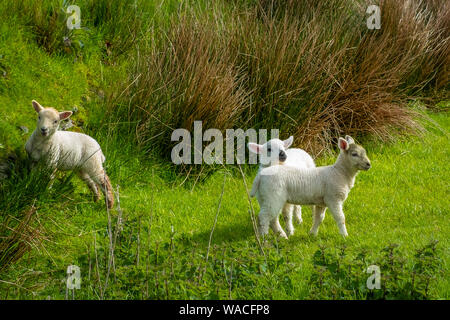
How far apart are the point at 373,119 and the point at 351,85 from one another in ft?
1.90

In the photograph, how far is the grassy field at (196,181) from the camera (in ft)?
15.7

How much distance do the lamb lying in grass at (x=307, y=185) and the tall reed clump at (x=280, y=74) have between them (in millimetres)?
1958

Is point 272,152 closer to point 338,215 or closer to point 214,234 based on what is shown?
point 338,215

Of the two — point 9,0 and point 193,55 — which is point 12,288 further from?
point 9,0

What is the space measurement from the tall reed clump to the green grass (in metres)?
0.49

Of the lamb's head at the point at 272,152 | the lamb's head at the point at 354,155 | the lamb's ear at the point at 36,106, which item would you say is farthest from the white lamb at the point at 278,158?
the lamb's ear at the point at 36,106

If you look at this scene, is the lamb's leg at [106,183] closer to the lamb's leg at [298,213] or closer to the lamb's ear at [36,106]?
the lamb's ear at [36,106]

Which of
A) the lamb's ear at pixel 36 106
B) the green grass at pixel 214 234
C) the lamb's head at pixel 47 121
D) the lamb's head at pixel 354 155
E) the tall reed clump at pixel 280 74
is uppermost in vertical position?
the tall reed clump at pixel 280 74

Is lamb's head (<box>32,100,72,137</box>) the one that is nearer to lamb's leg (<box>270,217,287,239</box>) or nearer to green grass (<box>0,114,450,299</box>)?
green grass (<box>0,114,450,299</box>)

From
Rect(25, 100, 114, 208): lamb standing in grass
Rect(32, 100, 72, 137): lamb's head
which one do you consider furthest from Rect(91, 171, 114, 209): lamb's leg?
Rect(32, 100, 72, 137): lamb's head

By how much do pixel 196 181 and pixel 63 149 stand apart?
72.5 inches

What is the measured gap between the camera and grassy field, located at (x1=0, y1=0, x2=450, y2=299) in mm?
4773
